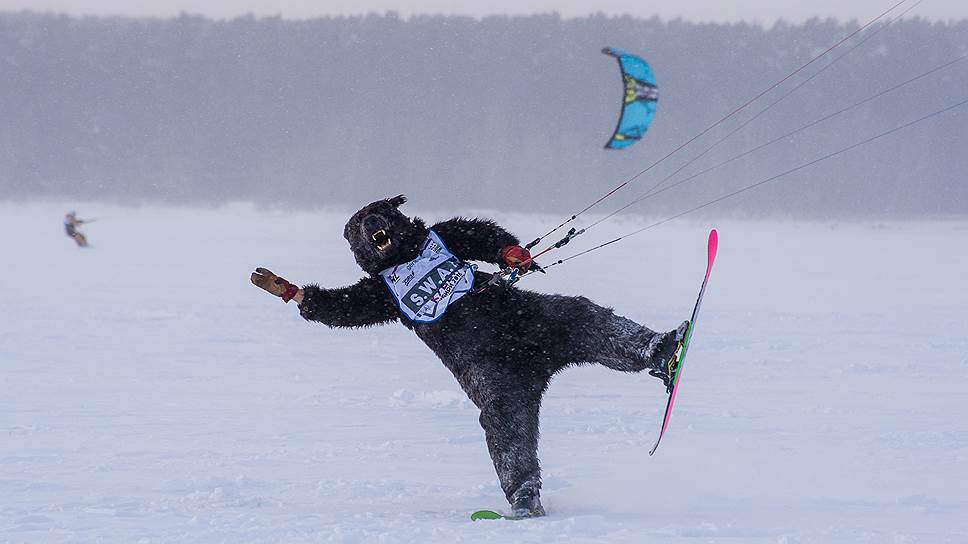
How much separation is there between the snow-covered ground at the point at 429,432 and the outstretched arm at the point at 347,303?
778 millimetres

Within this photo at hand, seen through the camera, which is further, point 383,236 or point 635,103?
point 635,103

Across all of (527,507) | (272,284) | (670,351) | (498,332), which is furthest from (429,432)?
(670,351)

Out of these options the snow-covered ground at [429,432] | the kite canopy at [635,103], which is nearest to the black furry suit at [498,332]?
the snow-covered ground at [429,432]

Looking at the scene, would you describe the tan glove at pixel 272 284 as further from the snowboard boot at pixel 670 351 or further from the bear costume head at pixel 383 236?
the snowboard boot at pixel 670 351

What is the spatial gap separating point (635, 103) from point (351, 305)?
2.66 meters

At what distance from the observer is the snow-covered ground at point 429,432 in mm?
4176

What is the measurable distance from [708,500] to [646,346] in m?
0.78

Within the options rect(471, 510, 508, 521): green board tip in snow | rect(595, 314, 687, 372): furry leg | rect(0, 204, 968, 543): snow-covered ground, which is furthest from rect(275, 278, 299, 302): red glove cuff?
rect(595, 314, 687, 372): furry leg

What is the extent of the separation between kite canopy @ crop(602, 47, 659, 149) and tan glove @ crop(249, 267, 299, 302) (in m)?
2.45

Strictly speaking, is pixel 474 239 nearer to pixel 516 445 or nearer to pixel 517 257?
pixel 517 257

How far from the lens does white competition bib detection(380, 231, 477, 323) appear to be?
14.7ft

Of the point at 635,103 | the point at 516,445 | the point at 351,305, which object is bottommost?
the point at 516,445

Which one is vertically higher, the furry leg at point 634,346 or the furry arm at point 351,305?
the furry arm at point 351,305

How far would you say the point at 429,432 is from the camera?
6.32 m
